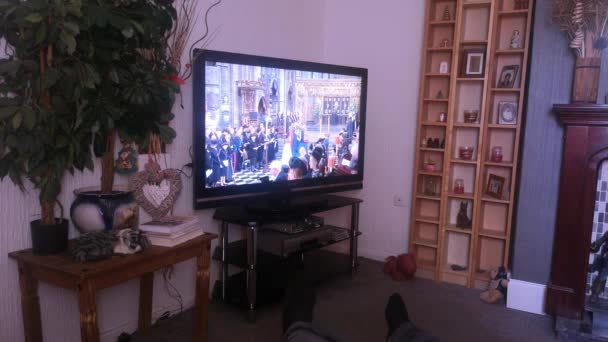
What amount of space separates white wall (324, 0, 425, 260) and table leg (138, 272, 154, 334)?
6.48ft

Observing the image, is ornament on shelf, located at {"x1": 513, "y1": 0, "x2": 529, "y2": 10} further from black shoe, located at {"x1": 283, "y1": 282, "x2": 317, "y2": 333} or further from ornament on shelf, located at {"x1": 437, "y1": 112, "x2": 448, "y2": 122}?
black shoe, located at {"x1": 283, "y1": 282, "x2": 317, "y2": 333}

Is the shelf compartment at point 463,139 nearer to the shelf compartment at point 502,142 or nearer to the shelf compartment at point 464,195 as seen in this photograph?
the shelf compartment at point 502,142

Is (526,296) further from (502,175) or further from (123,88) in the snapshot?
(123,88)

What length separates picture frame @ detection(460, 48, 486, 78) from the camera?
3.16m

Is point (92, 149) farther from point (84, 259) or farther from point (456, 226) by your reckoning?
point (456, 226)

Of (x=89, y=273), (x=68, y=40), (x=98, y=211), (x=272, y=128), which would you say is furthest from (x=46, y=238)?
(x=272, y=128)

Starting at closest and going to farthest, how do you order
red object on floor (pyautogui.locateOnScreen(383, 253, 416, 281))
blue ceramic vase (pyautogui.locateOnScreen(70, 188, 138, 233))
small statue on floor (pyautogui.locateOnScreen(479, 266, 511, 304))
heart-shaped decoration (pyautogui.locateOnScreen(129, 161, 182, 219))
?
blue ceramic vase (pyautogui.locateOnScreen(70, 188, 138, 233)) → heart-shaped decoration (pyautogui.locateOnScreen(129, 161, 182, 219)) → small statue on floor (pyautogui.locateOnScreen(479, 266, 511, 304)) → red object on floor (pyautogui.locateOnScreen(383, 253, 416, 281))

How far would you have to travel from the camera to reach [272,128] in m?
2.79

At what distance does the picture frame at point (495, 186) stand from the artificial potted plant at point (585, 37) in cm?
80

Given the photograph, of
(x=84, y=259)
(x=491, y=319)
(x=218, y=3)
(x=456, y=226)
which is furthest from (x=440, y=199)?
(x=84, y=259)

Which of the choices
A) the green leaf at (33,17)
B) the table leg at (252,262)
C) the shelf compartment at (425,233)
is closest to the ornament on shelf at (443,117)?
the shelf compartment at (425,233)

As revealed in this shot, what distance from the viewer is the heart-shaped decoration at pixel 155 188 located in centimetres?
230

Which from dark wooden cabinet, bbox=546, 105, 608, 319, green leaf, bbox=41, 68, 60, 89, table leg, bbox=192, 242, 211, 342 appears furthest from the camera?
dark wooden cabinet, bbox=546, 105, 608, 319

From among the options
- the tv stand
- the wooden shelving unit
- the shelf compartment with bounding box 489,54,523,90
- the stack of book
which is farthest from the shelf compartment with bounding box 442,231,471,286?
the stack of book
